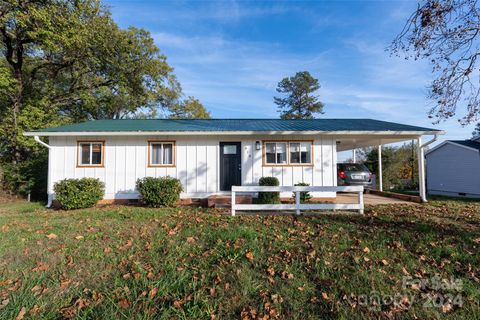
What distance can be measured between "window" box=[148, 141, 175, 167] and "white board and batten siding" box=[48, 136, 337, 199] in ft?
Result: 0.58

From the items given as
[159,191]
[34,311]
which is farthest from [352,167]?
[34,311]

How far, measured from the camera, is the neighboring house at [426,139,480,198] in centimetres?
1410

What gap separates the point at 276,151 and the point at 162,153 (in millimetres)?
4615

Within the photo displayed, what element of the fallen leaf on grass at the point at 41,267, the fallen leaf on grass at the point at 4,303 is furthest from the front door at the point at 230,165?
the fallen leaf on grass at the point at 4,303

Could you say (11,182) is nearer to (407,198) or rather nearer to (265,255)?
(265,255)

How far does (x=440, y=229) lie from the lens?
18.5ft

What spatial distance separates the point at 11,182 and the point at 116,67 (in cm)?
935

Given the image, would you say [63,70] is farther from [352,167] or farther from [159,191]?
[352,167]

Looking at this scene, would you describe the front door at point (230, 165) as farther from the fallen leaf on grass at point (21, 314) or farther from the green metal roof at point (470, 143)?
the green metal roof at point (470, 143)

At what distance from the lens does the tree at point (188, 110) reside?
2588 centimetres

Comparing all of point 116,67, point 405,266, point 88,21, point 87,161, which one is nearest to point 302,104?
point 116,67

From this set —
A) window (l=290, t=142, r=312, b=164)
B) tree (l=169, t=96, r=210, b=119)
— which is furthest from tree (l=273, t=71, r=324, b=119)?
window (l=290, t=142, r=312, b=164)

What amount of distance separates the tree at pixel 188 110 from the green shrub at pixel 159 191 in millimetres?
17779

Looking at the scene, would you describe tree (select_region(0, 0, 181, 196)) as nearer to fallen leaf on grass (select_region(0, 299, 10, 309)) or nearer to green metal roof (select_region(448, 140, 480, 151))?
fallen leaf on grass (select_region(0, 299, 10, 309))
